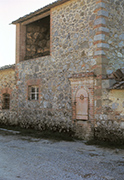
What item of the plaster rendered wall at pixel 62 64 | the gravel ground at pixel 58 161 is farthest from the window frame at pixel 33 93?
the gravel ground at pixel 58 161

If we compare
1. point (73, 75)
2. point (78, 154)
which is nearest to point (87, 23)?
point (73, 75)

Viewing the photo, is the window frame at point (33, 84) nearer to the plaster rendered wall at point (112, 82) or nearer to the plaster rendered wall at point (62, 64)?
the plaster rendered wall at point (62, 64)

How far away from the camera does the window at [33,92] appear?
9.71 m

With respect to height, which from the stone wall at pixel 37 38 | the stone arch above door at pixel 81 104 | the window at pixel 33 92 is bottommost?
the stone arch above door at pixel 81 104

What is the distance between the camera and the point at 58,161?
5.07 metres

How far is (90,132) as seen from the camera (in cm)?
734

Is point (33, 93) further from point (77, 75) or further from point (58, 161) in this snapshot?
point (58, 161)

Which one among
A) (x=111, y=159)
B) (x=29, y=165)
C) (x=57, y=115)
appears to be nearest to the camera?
(x=29, y=165)

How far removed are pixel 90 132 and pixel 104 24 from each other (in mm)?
3811

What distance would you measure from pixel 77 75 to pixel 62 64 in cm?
101

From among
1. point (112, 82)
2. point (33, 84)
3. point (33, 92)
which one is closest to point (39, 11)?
point (33, 84)

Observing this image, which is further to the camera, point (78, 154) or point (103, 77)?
point (103, 77)

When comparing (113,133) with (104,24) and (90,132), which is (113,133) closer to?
(90,132)

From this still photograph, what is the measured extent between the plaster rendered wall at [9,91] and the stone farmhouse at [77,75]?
0.20 metres
